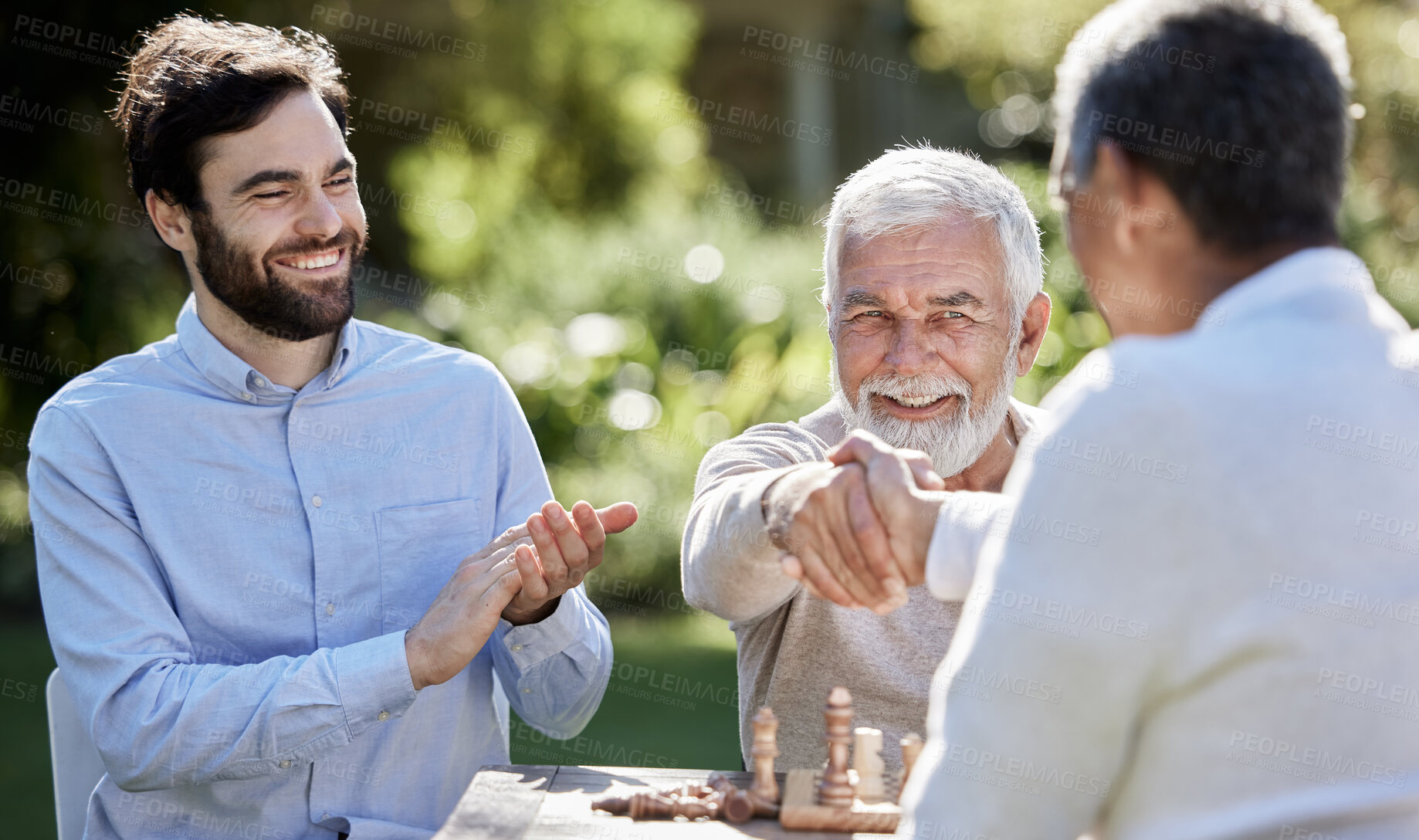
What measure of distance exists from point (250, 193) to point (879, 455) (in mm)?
1751

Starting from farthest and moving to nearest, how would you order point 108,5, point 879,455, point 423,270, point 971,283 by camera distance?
1. point 423,270
2. point 108,5
3. point 971,283
4. point 879,455

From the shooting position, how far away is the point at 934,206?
3049 mm

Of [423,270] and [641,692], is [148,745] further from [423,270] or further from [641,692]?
[423,270]

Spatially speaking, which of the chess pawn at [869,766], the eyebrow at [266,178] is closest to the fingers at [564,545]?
the chess pawn at [869,766]

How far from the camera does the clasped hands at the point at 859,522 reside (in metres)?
2.20

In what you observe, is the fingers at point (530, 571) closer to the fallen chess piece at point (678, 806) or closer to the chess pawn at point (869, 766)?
the fallen chess piece at point (678, 806)

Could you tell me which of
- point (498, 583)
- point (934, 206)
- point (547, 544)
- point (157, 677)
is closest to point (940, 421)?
point (934, 206)

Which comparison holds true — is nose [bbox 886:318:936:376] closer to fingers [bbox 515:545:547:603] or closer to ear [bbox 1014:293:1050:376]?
ear [bbox 1014:293:1050:376]

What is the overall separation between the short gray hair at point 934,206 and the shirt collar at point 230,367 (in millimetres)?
1265

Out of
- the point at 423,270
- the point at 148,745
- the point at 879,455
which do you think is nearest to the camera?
the point at 879,455

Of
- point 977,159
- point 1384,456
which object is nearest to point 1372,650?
point 1384,456

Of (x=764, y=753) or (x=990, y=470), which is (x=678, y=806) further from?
(x=990, y=470)

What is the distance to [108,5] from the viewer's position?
7844 millimetres

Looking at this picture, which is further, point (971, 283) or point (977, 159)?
point (977, 159)
